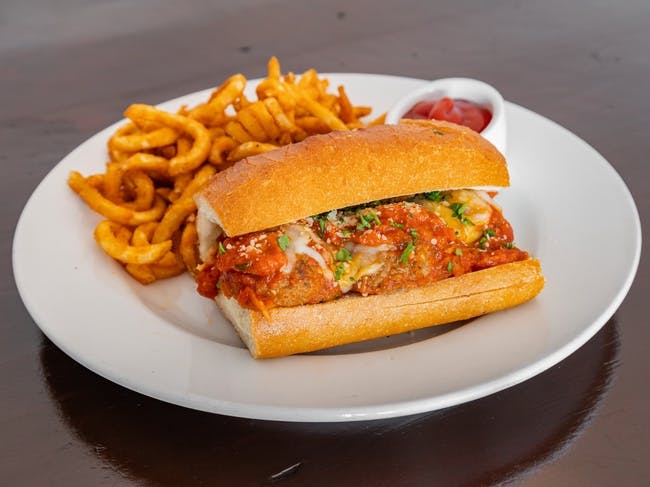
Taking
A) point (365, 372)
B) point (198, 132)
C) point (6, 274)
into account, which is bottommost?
point (6, 274)

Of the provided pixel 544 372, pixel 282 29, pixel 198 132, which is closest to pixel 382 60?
pixel 282 29

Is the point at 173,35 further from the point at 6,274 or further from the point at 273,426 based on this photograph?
the point at 273,426

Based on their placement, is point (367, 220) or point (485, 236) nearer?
point (367, 220)

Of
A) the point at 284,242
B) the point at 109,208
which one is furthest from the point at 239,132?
the point at 284,242

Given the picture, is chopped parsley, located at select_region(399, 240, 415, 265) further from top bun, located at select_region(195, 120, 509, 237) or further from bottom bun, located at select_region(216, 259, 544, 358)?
top bun, located at select_region(195, 120, 509, 237)

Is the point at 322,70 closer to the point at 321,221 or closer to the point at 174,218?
the point at 174,218
